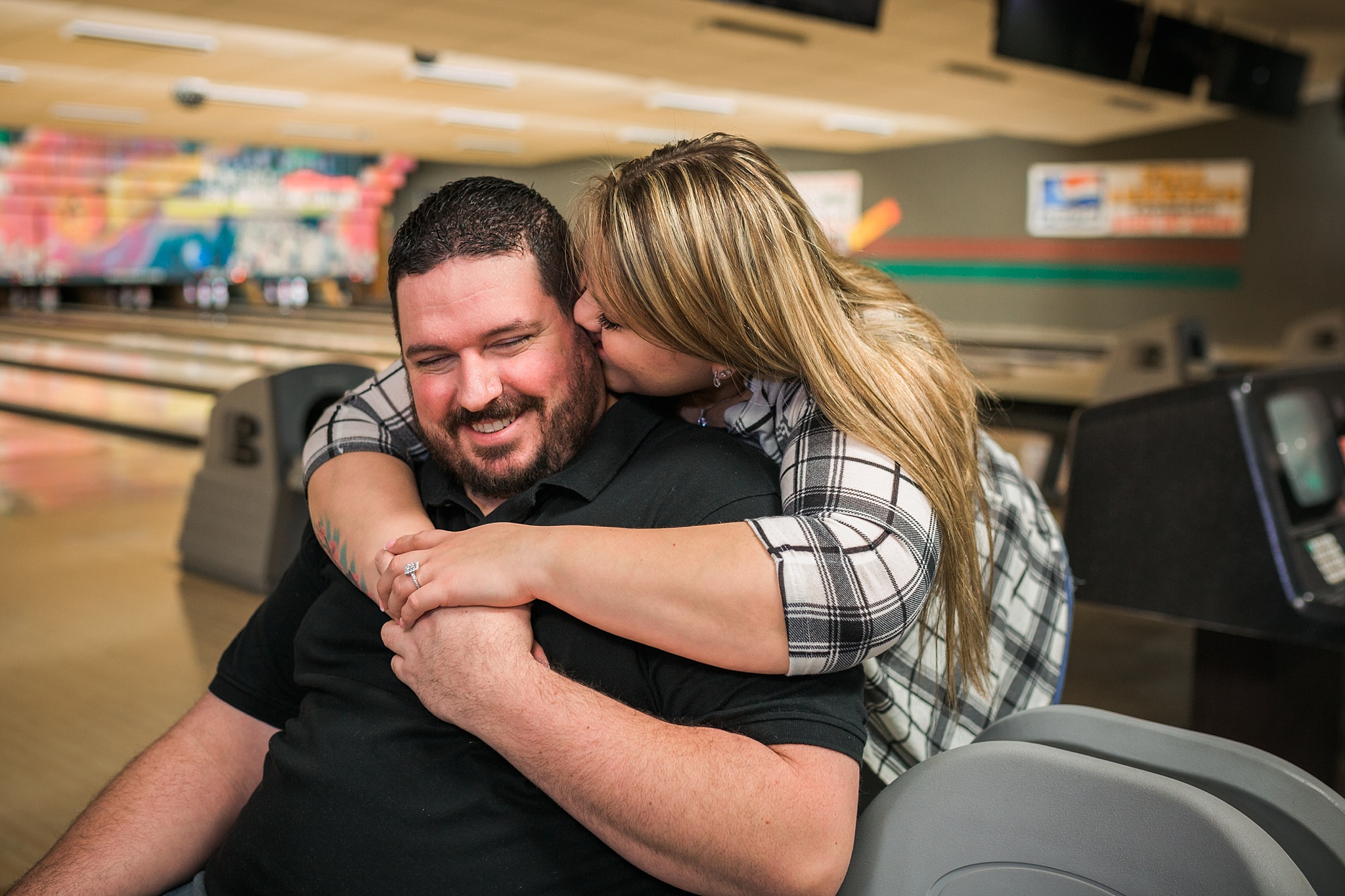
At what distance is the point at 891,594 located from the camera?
90 centimetres

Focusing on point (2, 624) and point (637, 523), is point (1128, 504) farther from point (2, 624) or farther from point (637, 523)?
point (2, 624)

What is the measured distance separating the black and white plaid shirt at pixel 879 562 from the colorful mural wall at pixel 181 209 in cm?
1454

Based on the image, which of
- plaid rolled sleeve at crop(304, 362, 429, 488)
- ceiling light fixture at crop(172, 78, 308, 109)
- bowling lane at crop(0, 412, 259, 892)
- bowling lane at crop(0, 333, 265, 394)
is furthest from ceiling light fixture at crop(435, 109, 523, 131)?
plaid rolled sleeve at crop(304, 362, 429, 488)

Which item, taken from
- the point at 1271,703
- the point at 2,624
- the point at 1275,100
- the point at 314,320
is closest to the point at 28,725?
the point at 2,624

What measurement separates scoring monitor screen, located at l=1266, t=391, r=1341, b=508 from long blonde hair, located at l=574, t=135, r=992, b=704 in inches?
26.1

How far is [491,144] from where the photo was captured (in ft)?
48.8

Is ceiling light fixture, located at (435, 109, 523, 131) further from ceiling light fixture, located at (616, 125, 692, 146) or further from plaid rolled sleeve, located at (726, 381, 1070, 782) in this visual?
plaid rolled sleeve, located at (726, 381, 1070, 782)

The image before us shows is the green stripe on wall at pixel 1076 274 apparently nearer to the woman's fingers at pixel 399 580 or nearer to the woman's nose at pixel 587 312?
the woman's nose at pixel 587 312

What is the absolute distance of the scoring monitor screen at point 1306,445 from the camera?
4.85 feet

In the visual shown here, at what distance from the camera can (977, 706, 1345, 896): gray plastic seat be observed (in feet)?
2.88

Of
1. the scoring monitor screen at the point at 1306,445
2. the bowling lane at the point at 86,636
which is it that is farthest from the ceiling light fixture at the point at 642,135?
the scoring monitor screen at the point at 1306,445

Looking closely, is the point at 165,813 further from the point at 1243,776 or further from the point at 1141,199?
the point at 1141,199

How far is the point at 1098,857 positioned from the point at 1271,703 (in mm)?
1170

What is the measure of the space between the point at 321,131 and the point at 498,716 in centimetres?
1326
